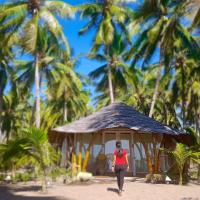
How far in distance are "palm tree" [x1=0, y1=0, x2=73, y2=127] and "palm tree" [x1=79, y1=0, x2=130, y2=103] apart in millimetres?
4270

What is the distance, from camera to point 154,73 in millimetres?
33188

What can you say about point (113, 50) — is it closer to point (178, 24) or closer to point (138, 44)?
point (138, 44)

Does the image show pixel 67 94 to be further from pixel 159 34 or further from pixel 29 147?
pixel 29 147

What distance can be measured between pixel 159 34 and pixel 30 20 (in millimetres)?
8132

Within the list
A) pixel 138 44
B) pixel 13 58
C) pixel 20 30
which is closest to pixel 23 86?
pixel 13 58

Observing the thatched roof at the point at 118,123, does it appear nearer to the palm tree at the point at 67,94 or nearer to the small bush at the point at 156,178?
the small bush at the point at 156,178

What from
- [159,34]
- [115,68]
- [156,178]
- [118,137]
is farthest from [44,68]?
[156,178]

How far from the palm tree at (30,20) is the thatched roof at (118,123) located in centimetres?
648

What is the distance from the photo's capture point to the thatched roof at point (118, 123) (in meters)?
16.9


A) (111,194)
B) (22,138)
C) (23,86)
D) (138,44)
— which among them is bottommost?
(111,194)

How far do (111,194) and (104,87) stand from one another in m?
22.3

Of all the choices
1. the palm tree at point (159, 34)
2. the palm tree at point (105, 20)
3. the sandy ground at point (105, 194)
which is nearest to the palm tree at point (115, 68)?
the palm tree at point (105, 20)

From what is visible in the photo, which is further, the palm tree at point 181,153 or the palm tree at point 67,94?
the palm tree at point 67,94

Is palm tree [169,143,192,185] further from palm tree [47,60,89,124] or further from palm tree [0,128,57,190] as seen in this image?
palm tree [47,60,89,124]
